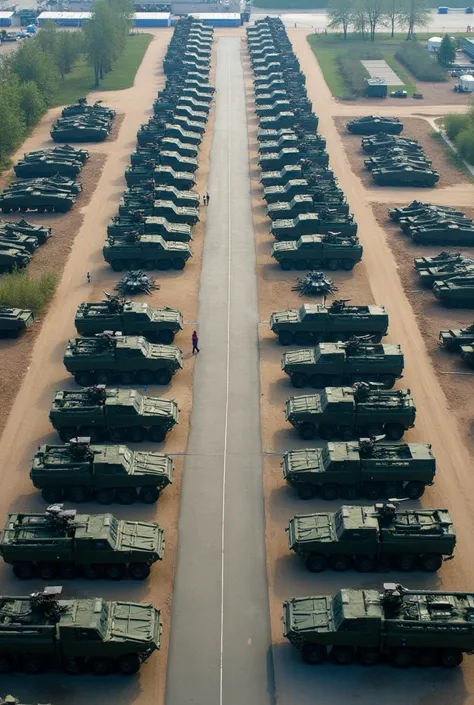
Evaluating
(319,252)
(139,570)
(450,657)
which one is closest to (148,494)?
(139,570)

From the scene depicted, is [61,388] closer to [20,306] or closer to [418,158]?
[20,306]

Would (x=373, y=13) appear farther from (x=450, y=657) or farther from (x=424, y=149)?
(x=450, y=657)

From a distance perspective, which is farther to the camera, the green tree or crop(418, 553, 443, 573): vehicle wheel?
the green tree

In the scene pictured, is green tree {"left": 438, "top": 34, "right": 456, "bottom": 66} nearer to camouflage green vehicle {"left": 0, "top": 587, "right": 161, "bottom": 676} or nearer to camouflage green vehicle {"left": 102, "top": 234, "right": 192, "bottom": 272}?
camouflage green vehicle {"left": 102, "top": 234, "right": 192, "bottom": 272}

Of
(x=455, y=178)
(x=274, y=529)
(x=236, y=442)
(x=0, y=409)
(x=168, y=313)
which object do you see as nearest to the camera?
(x=274, y=529)

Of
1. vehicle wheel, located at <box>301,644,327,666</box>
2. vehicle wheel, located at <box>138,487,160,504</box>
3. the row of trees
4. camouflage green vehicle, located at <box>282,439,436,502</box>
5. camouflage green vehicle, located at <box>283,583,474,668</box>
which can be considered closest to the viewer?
camouflage green vehicle, located at <box>283,583,474,668</box>

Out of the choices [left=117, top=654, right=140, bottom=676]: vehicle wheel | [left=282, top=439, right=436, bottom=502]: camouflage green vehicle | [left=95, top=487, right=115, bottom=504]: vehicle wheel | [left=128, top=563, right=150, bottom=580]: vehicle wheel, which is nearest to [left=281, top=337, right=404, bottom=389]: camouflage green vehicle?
[left=282, top=439, right=436, bottom=502]: camouflage green vehicle

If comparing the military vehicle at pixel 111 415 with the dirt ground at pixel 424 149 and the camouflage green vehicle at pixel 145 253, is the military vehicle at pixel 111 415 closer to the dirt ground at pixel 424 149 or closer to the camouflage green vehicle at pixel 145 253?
the camouflage green vehicle at pixel 145 253

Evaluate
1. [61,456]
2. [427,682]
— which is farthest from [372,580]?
[61,456]

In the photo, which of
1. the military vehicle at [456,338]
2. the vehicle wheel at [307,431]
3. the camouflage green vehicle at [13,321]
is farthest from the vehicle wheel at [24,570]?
the military vehicle at [456,338]
